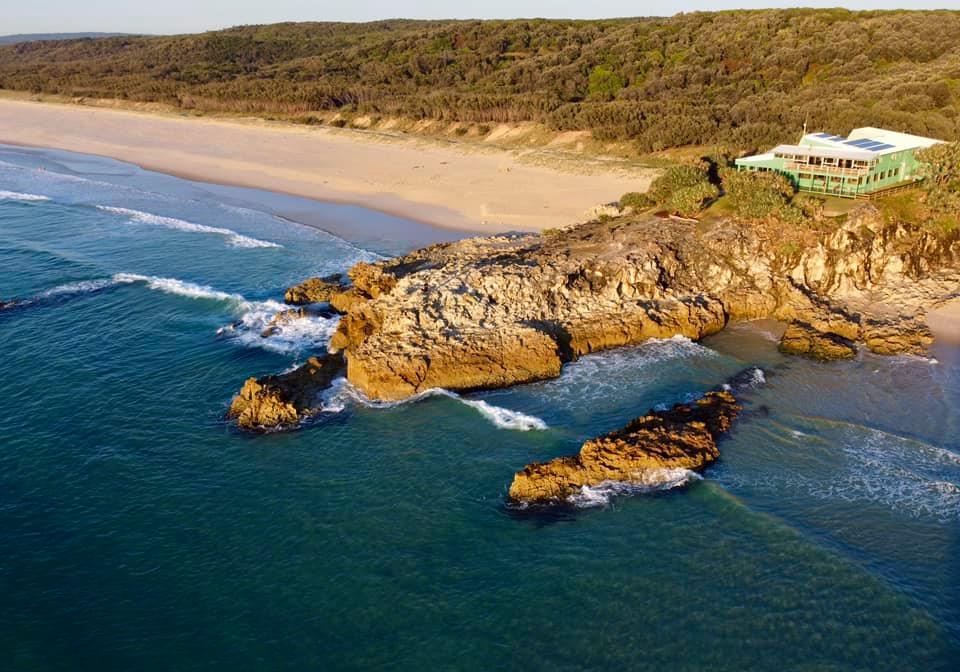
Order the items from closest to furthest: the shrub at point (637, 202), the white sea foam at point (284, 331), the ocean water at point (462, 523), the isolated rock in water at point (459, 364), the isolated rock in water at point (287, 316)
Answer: the ocean water at point (462, 523) → the isolated rock in water at point (459, 364) → the white sea foam at point (284, 331) → the isolated rock in water at point (287, 316) → the shrub at point (637, 202)

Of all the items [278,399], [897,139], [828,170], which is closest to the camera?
[278,399]

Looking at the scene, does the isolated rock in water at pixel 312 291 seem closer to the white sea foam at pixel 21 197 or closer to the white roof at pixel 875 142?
the white roof at pixel 875 142

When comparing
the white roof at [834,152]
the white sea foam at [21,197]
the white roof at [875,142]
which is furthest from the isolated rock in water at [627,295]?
the white sea foam at [21,197]

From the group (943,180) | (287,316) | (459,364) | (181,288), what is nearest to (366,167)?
(181,288)

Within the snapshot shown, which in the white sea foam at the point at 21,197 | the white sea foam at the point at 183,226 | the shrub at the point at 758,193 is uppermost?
the shrub at the point at 758,193

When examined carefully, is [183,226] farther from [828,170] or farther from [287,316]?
[828,170]

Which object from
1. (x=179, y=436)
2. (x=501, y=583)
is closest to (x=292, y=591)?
(x=501, y=583)

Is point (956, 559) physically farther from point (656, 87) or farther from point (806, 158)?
point (656, 87)
